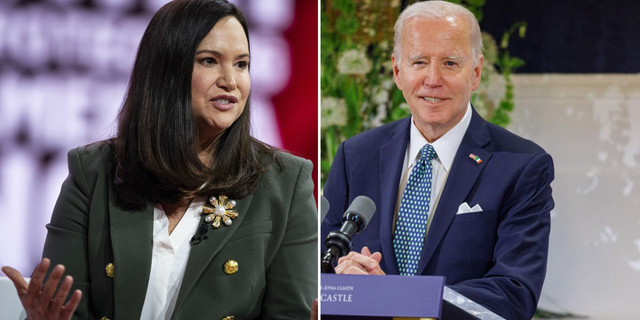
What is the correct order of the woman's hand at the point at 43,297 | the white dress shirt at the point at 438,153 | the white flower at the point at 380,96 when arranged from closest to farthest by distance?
the woman's hand at the point at 43,297, the white dress shirt at the point at 438,153, the white flower at the point at 380,96

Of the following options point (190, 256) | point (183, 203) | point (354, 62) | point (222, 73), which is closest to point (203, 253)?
point (190, 256)

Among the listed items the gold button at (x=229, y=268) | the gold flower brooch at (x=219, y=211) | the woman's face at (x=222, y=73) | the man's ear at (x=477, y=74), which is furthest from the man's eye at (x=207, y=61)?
the man's ear at (x=477, y=74)

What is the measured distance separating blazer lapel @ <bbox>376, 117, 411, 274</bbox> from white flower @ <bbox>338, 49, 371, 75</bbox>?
0.29m

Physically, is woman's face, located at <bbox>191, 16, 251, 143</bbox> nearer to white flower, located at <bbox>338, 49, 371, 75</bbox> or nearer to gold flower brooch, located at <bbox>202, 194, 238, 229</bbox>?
gold flower brooch, located at <bbox>202, 194, 238, 229</bbox>

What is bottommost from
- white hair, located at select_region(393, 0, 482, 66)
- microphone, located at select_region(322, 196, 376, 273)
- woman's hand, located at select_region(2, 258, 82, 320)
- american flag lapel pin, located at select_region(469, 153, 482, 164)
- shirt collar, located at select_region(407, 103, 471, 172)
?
woman's hand, located at select_region(2, 258, 82, 320)

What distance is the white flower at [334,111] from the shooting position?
285 cm

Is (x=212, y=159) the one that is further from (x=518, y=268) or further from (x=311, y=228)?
(x=518, y=268)

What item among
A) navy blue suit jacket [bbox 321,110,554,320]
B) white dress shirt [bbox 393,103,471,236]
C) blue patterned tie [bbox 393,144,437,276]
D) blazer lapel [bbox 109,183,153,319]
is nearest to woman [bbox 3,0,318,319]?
blazer lapel [bbox 109,183,153,319]

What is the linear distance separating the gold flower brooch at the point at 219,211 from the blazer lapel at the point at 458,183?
32.2 inches

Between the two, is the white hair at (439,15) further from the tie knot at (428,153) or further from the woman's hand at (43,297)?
the woman's hand at (43,297)

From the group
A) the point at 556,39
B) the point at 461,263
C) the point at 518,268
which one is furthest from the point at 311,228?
the point at 556,39

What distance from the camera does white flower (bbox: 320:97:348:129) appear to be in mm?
2848

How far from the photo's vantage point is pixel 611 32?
122 inches

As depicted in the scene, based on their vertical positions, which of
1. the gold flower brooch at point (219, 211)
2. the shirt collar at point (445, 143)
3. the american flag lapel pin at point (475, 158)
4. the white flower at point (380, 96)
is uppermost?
the white flower at point (380, 96)
